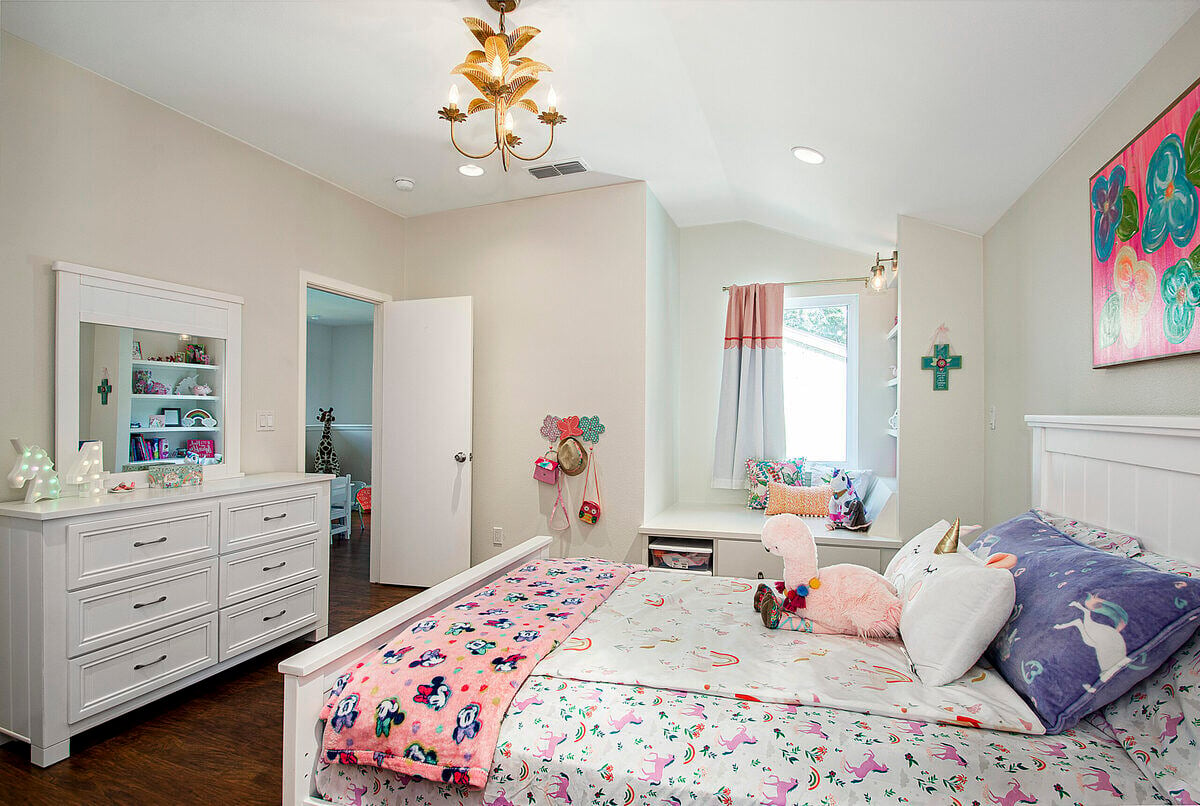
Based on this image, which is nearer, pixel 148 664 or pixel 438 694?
pixel 438 694

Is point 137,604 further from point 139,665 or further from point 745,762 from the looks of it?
point 745,762

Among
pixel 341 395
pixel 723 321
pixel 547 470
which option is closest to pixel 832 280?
pixel 723 321

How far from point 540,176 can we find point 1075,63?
2.65m

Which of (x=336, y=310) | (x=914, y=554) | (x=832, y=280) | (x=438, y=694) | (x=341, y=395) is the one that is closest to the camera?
(x=438, y=694)

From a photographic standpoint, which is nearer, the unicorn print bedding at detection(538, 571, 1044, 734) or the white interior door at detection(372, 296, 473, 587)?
the unicorn print bedding at detection(538, 571, 1044, 734)

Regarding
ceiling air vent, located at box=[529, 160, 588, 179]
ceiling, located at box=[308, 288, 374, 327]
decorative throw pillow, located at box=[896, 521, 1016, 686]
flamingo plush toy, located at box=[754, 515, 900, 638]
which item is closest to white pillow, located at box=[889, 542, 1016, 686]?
decorative throw pillow, located at box=[896, 521, 1016, 686]

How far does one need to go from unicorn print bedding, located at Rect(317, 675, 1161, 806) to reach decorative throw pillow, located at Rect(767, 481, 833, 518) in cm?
269

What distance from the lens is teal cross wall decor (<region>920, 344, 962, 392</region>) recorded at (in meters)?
3.13

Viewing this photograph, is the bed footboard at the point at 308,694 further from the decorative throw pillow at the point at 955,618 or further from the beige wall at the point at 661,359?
the beige wall at the point at 661,359

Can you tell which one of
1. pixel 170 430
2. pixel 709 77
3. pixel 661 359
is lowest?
pixel 170 430

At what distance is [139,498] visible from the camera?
96.0 inches

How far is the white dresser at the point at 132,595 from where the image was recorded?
2.13 metres

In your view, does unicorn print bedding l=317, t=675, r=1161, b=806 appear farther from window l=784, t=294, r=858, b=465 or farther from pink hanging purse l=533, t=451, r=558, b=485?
window l=784, t=294, r=858, b=465

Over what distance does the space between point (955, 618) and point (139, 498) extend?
2.86 meters
